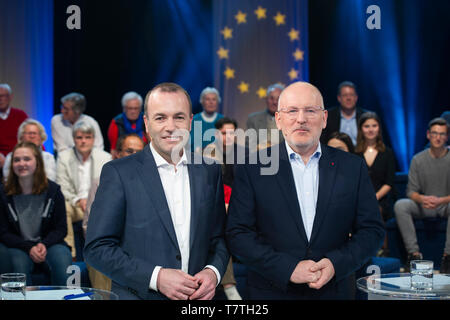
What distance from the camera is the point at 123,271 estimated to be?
2025mm

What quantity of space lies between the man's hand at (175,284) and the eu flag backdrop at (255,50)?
5.87 meters

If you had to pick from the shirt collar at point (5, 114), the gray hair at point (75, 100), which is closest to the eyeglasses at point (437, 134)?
the gray hair at point (75, 100)

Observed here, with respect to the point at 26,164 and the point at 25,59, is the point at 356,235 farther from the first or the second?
the point at 25,59

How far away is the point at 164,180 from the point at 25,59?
549 cm

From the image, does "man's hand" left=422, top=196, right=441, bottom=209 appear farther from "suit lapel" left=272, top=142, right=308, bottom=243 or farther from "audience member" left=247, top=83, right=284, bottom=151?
"suit lapel" left=272, top=142, right=308, bottom=243

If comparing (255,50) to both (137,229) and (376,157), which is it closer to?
(376,157)

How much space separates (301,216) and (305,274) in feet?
0.76

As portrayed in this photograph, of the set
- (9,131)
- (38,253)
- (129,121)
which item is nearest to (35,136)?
(9,131)

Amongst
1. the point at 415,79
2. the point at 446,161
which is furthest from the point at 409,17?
the point at 446,161

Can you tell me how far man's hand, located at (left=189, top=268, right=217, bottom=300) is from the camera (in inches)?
79.8

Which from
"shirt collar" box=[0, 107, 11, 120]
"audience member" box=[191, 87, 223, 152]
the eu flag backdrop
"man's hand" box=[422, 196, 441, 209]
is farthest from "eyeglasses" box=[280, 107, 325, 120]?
the eu flag backdrop

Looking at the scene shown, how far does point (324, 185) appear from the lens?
91.0 inches

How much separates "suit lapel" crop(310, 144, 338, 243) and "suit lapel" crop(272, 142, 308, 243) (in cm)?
6

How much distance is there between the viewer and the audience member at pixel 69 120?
5930 mm
